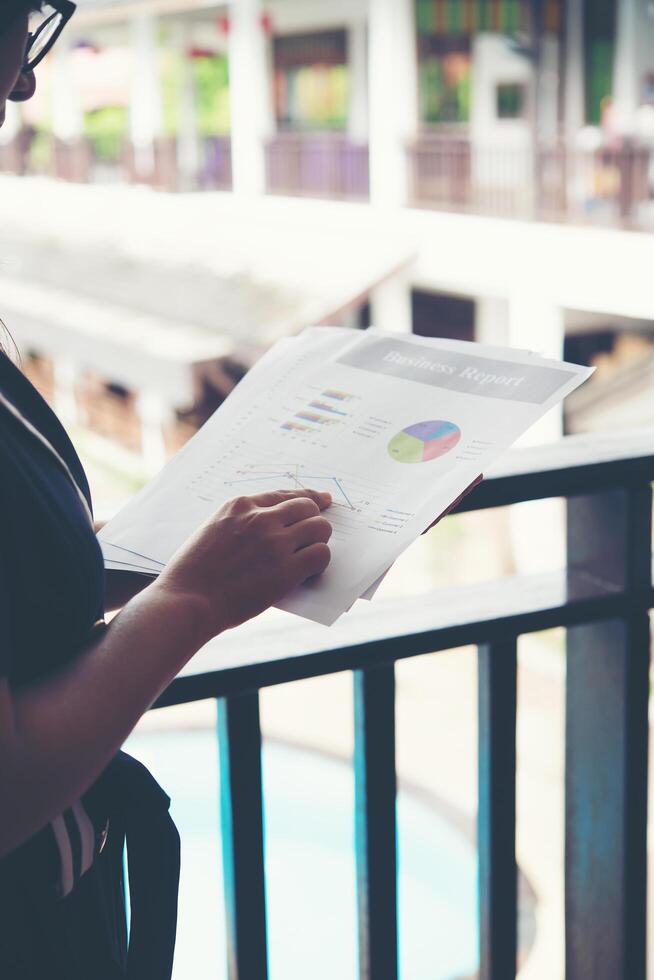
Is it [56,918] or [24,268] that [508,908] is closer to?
[56,918]

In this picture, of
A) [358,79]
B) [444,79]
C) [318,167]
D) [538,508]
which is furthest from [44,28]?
[358,79]

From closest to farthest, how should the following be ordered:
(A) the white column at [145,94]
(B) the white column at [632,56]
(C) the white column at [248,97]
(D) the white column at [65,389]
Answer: (B) the white column at [632,56]
(C) the white column at [248,97]
(A) the white column at [145,94]
(D) the white column at [65,389]

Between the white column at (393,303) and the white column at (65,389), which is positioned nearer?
the white column at (393,303)

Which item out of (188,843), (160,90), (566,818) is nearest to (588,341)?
(188,843)

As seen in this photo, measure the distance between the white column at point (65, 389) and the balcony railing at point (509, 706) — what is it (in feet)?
34.5

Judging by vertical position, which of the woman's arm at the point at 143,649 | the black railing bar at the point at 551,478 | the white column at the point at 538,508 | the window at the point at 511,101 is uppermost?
the woman's arm at the point at 143,649

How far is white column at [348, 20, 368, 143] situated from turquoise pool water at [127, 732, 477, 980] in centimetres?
615

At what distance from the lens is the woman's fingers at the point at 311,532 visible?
2.32 feet

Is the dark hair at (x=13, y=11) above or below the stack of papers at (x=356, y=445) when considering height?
above

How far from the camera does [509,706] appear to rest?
1.01 m

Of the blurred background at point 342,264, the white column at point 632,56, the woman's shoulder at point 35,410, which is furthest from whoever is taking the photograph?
the white column at point 632,56

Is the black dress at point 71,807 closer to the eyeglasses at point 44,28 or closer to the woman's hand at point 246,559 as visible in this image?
the woman's hand at point 246,559

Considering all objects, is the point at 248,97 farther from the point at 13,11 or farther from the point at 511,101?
the point at 13,11

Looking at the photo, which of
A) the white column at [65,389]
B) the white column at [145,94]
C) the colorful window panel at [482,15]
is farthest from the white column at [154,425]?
the colorful window panel at [482,15]
